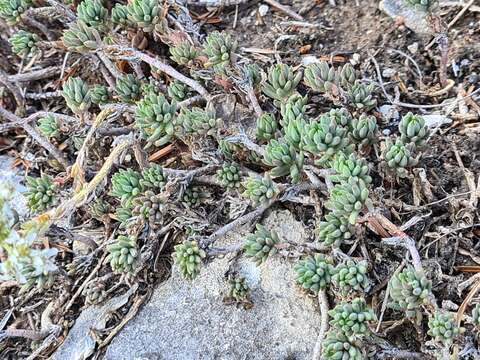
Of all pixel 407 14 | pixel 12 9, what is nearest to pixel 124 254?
pixel 12 9

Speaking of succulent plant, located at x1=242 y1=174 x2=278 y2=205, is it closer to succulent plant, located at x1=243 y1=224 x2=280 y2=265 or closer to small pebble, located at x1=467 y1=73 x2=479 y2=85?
succulent plant, located at x1=243 y1=224 x2=280 y2=265

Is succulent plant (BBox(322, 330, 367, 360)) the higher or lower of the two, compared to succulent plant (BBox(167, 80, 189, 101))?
lower

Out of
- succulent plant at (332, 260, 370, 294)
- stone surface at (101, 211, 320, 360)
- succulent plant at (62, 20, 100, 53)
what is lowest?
stone surface at (101, 211, 320, 360)

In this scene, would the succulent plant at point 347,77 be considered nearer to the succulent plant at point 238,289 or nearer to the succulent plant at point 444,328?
the succulent plant at point 238,289

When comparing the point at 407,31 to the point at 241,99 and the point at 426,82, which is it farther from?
the point at 241,99

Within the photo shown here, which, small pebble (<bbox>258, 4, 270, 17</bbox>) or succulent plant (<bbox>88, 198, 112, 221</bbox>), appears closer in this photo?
succulent plant (<bbox>88, 198, 112, 221</bbox>)

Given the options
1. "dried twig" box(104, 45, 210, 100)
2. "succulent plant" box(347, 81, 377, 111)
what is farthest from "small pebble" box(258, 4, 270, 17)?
"succulent plant" box(347, 81, 377, 111)

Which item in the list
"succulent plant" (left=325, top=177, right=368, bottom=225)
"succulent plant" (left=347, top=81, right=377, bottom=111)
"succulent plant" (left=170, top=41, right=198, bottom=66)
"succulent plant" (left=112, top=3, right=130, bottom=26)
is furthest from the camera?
"succulent plant" (left=112, top=3, right=130, bottom=26)
